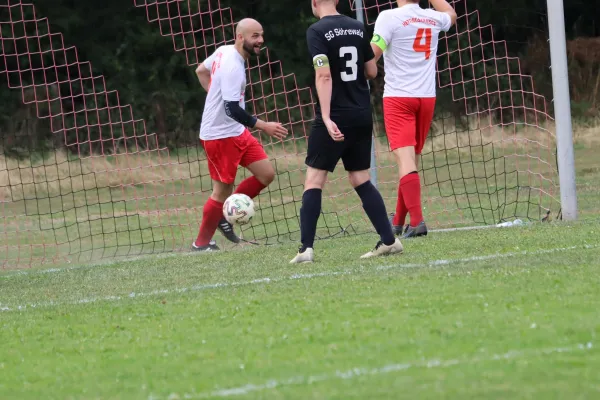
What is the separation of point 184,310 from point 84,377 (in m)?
1.56

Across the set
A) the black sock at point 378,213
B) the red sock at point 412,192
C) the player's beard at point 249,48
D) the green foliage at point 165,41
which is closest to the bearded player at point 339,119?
the black sock at point 378,213

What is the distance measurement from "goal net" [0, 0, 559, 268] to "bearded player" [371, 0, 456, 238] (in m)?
1.82

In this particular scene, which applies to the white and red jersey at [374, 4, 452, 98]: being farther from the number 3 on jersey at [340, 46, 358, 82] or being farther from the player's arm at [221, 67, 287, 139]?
the number 3 on jersey at [340, 46, 358, 82]

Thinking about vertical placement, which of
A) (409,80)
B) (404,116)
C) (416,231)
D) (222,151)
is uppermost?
(409,80)

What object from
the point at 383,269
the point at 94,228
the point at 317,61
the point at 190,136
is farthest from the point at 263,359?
the point at 190,136

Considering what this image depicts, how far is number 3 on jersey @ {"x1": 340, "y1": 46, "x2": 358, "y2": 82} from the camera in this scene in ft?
27.3

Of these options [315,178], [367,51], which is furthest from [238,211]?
[367,51]

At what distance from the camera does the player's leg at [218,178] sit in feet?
34.9

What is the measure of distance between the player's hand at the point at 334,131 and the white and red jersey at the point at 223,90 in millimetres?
2055

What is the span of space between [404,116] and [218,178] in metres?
1.76

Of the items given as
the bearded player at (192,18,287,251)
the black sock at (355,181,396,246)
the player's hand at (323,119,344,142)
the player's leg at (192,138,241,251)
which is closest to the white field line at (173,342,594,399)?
the player's hand at (323,119,344,142)

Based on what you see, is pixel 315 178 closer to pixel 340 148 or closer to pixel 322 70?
pixel 340 148

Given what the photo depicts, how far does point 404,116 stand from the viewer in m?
9.87

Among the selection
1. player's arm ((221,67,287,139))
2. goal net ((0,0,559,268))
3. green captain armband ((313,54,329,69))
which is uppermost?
green captain armband ((313,54,329,69))
